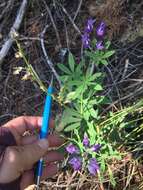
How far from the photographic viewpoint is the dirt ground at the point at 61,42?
90.2 inches

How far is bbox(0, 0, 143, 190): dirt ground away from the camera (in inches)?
90.2

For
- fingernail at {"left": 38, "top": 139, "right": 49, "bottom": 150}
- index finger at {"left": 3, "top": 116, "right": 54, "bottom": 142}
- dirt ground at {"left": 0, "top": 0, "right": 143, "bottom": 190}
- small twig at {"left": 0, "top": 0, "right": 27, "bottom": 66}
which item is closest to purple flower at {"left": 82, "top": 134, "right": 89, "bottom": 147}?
fingernail at {"left": 38, "top": 139, "right": 49, "bottom": 150}

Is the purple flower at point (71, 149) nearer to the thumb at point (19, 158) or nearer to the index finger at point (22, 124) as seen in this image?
the thumb at point (19, 158)

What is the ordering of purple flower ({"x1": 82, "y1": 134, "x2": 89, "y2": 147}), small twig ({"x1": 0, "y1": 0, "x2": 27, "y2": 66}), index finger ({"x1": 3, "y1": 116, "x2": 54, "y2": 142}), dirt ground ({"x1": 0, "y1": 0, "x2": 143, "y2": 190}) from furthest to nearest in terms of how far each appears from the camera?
small twig ({"x1": 0, "y1": 0, "x2": 27, "y2": 66}) < dirt ground ({"x1": 0, "y1": 0, "x2": 143, "y2": 190}) < index finger ({"x1": 3, "y1": 116, "x2": 54, "y2": 142}) < purple flower ({"x1": 82, "y1": 134, "x2": 89, "y2": 147})

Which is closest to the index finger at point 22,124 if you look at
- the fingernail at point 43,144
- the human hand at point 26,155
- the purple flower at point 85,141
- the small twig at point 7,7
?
the human hand at point 26,155

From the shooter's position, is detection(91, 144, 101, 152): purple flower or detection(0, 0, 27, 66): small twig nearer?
detection(91, 144, 101, 152): purple flower

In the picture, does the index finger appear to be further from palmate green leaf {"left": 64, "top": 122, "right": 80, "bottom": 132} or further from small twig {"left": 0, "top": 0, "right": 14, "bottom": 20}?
small twig {"left": 0, "top": 0, "right": 14, "bottom": 20}

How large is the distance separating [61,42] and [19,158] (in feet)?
2.77

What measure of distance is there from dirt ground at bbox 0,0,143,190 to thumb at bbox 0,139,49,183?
1.41 ft

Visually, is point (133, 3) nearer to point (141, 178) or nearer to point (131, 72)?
point (131, 72)

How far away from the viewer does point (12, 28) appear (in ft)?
8.46

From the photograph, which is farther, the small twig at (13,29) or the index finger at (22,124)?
the small twig at (13,29)

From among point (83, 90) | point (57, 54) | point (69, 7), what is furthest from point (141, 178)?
point (69, 7)

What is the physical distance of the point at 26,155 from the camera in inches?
72.4
